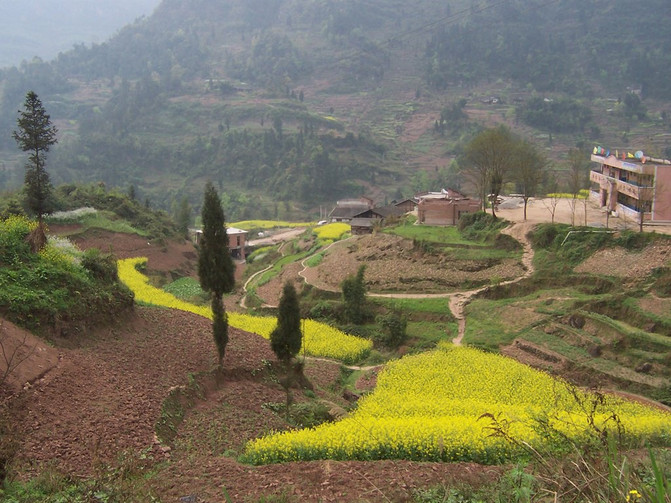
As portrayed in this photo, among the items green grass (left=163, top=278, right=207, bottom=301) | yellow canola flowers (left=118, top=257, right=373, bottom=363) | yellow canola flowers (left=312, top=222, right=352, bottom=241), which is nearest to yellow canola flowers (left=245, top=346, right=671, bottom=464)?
yellow canola flowers (left=118, top=257, right=373, bottom=363)

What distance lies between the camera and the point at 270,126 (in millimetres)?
116000

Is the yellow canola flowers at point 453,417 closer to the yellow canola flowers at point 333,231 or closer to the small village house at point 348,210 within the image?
the yellow canola flowers at point 333,231

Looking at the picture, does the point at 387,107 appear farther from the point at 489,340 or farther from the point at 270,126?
the point at 489,340

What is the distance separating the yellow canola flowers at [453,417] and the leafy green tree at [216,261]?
12.0 feet

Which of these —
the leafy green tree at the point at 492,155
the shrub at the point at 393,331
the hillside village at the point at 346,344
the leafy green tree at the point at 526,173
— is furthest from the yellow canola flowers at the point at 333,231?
the shrub at the point at 393,331

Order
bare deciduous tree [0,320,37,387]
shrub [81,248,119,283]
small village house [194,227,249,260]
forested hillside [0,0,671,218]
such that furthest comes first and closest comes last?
1. forested hillside [0,0,671,218]
2. small village house [194,227,249,260]
3. shrub [81,248,119,283]
4. bare deciduous tree [0,320,37,387]

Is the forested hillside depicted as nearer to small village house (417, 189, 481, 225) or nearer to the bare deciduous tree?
small village house (417, 189, 481, 225)

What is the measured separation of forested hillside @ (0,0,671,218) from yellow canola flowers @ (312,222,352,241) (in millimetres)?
33414

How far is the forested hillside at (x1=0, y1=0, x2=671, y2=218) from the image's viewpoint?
101 m

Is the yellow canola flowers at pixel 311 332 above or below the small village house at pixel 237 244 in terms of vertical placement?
above

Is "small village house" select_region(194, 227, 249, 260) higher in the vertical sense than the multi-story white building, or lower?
lower

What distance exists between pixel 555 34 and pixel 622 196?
453 feet

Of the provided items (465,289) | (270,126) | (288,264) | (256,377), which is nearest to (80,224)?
(288,264)

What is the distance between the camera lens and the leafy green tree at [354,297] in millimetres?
28312
